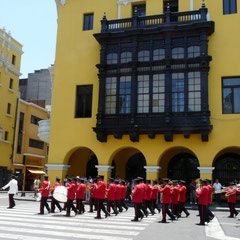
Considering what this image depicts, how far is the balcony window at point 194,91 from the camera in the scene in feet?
74.3

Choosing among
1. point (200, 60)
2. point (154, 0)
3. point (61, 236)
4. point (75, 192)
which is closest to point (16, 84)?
point (154, 0)

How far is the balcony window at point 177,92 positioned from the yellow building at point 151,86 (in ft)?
0.21

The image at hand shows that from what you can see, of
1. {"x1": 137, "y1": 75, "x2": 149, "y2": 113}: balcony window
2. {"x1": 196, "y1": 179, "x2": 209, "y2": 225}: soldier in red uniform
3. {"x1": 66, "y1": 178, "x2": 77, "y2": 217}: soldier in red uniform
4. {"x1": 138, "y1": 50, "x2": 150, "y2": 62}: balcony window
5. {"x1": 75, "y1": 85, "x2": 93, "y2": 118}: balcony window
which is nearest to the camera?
{"x1": 196, "y1": 179, "x2": 209, "y2": 225}: soldier in red uniform

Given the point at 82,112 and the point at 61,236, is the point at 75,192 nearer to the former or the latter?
the point at 61,236

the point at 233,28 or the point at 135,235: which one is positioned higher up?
the point at 233,28

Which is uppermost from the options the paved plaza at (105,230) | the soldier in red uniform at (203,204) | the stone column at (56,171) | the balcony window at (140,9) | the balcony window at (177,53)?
the balcony window at (140,9)

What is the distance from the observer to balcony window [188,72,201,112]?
22656 mm

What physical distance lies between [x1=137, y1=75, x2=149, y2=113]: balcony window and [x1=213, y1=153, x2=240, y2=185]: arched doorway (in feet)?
21.9

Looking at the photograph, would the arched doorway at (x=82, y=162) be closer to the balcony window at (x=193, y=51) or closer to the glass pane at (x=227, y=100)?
the balcony window at (x=193, y=51)

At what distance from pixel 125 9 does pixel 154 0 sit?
2.19 m

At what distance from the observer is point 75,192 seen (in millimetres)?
15555

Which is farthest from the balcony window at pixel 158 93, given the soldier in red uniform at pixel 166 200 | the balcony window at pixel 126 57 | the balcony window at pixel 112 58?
the soldier in red uniform at pixel 166 200

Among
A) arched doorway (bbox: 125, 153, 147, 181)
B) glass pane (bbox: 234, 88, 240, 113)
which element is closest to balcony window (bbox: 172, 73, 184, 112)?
glass pane (bbox: 234, 88, 240, 113)

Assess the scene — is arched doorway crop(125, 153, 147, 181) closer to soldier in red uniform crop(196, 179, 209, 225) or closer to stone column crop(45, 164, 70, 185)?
stone column crop(45, 164, 70, 185)
